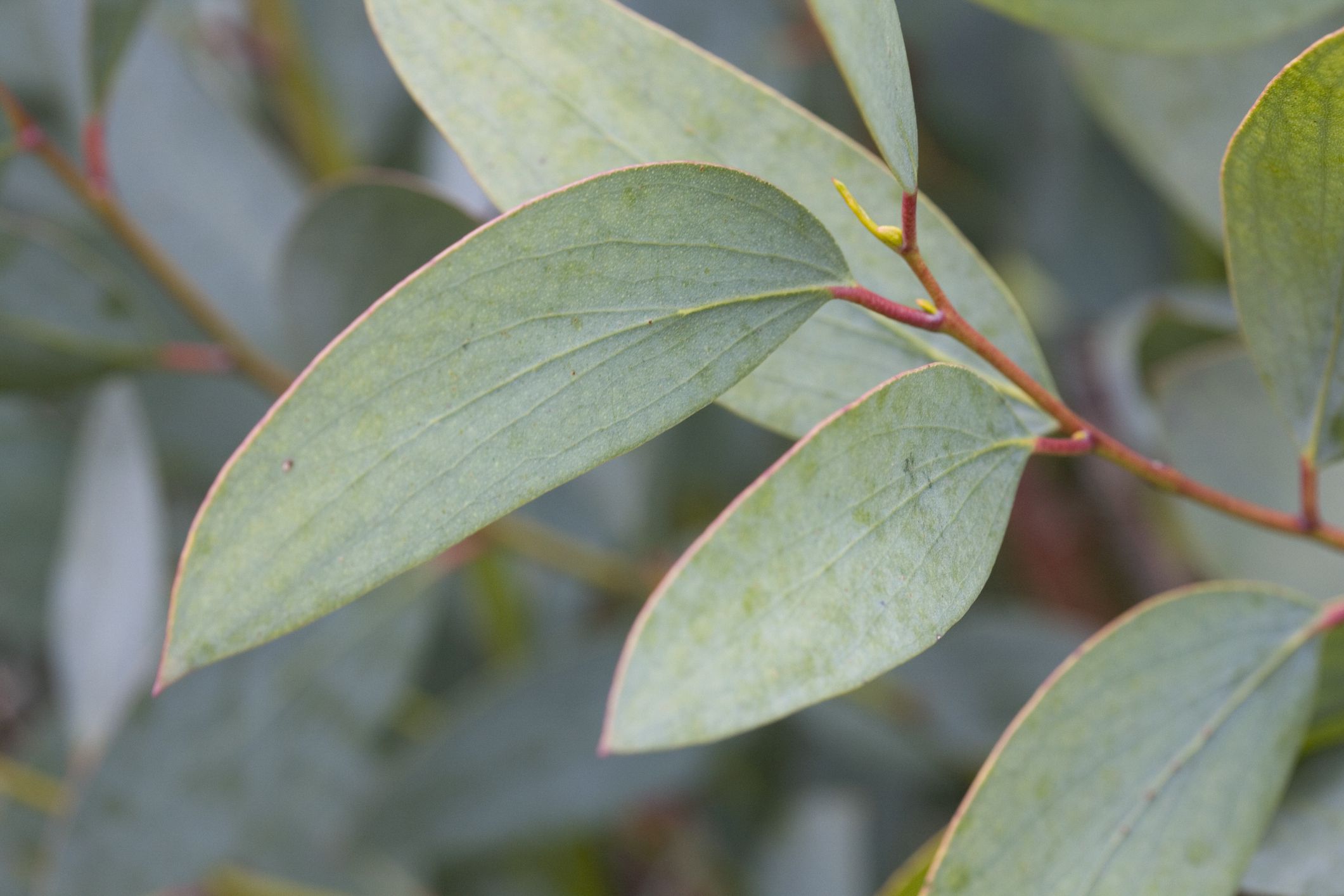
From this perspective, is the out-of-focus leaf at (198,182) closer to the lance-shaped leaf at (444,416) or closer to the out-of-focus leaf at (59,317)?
the out-of-focus leaf at (59,317)

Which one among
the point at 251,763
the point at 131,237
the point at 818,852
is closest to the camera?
the point at 131,237

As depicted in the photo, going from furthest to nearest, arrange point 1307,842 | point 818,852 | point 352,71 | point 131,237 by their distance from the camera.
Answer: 1. point 352,71
2. point 818,852
3. point 131,237
4. point 1307,842

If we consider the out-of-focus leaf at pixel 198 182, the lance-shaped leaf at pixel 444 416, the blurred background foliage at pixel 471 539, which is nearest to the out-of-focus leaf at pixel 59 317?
the blurred background foliage at pixel 471 539

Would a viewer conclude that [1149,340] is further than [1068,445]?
Yes

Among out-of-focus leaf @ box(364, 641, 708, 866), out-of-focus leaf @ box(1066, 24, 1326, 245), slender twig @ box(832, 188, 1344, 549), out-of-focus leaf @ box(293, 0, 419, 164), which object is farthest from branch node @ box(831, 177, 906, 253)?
out-of-focus leaf @ box(293, 0, 419, 164)

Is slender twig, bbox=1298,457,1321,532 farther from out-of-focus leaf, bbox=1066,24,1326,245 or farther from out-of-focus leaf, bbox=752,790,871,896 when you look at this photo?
out-of-focus leaf, bbox=752,790,871,896

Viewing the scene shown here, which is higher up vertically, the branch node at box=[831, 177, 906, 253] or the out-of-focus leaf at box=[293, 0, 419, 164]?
the branch node at box=[831, 177, 906, 253]

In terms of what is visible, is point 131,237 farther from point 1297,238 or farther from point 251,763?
point 1297,238

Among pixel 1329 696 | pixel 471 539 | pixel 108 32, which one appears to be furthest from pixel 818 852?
pixel 108 32
